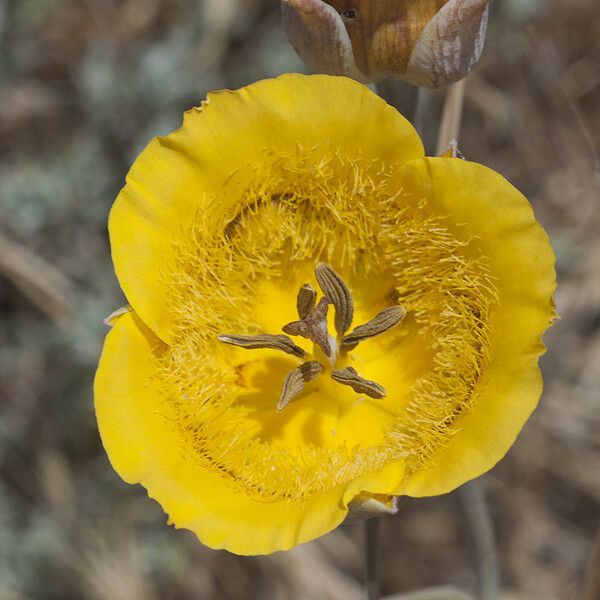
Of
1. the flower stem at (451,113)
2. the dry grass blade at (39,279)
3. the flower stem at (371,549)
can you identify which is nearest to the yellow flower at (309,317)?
the flower stem at (371,549)

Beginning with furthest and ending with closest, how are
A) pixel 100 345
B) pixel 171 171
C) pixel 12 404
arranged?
pixel 12 404, pixel 100 345, pixel 171 171

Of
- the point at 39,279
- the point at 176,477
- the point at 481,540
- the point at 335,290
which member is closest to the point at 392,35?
the point at 335,290

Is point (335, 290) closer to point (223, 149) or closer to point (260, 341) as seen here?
point (260, 341)

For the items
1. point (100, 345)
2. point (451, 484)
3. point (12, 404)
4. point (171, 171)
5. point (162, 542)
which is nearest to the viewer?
point (451, 484)

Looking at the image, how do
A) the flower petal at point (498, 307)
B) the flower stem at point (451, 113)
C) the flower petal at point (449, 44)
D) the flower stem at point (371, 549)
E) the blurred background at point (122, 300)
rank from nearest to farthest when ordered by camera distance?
the flower petal at point (498, 307), the flower petal at point (449, 44), the flower stem at point (371, 549), the flower stem at point (451, 113), the blurred background at point (122, 300)

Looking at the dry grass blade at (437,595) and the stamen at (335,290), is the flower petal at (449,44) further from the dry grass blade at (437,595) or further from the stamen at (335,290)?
the dry grass blade at (437,595)

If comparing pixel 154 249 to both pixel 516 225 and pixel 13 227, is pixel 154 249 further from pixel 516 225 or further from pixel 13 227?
pixel 13 227

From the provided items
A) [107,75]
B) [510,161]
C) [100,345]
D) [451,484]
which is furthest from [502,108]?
[451,484]
